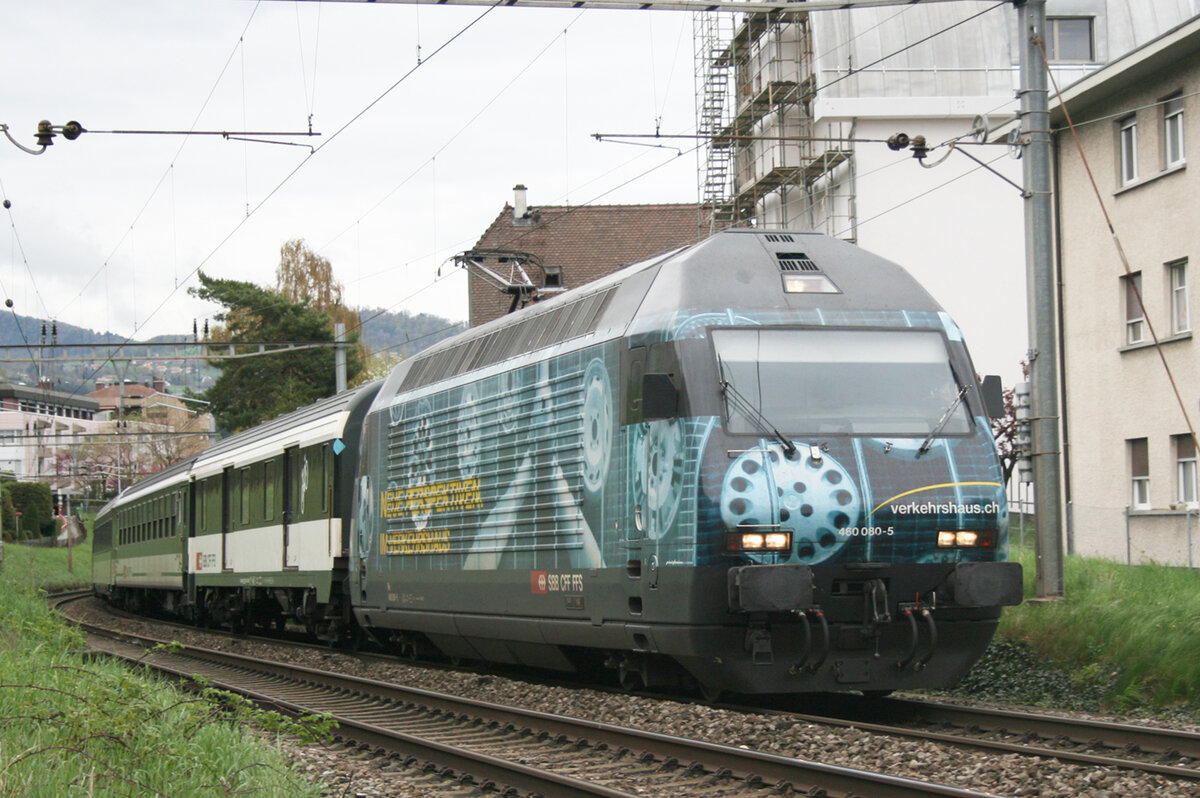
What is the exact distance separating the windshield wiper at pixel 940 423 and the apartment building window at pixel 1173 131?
47.9 ft

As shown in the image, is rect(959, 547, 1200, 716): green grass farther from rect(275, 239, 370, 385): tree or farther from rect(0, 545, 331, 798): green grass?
rect(275, 239, 370, 385): tree

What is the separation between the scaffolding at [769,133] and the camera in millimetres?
37625

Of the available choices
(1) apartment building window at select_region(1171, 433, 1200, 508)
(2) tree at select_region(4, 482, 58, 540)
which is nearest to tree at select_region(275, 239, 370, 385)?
(2) tree at select_region(4, 482, 58, 540)

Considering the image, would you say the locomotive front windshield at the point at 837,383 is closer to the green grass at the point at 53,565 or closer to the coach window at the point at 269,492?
the coach window at the point at 269,492

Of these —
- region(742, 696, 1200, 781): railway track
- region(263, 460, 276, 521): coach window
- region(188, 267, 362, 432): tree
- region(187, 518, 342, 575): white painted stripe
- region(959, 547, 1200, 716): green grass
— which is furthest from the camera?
region(188, 267, 362, 432): tree

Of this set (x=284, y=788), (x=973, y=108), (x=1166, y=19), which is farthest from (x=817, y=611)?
(x=1166, y=19)

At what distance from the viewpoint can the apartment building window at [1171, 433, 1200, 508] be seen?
23078 millimetres

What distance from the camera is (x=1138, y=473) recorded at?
80.1ft

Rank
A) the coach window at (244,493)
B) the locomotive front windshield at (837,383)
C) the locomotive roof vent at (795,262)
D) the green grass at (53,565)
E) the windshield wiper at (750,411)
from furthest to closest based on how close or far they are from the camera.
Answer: the green grass at (53,565)
the coach window at (244,493)
the locomotive roof vent at (795,262)
the locomotive front windshield at (837,383)
the windshield wiper at (750,411)

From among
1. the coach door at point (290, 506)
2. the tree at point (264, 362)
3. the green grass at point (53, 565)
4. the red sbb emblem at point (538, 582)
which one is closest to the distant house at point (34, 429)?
the green grass at point (53, 565)

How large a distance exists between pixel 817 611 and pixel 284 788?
154 inches

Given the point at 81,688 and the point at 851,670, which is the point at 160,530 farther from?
the point at 851,670

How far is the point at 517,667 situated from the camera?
51.1 ft

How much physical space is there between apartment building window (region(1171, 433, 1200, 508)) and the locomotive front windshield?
14241 millimetres
